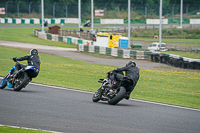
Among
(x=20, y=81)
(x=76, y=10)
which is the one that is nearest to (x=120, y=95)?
(x=20, y=81)

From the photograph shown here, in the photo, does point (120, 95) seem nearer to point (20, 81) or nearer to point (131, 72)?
point (131, 72)

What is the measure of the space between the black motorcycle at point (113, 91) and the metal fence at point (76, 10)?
7069 cm

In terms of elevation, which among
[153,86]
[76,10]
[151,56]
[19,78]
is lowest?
[153,86]

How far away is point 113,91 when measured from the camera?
1035cm

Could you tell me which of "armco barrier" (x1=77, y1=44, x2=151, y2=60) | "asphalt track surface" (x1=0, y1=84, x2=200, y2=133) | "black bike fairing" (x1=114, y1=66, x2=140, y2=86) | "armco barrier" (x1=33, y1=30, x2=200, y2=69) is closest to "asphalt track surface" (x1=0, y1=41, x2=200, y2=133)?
"asphalt track surface" (x1=0, y1=84, x2=200, y2=133)

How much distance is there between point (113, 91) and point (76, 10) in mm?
76980

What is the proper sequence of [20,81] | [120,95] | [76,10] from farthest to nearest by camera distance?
[76,10], [20,81], [120,95]

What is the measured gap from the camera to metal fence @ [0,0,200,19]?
79500mm

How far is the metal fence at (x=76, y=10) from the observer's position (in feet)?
261

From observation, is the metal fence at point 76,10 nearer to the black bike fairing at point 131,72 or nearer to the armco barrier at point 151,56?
the armco barrier at point 151,56

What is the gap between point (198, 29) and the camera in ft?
221

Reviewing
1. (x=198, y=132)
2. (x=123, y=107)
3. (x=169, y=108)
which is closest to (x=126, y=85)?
(x=123, y=107)

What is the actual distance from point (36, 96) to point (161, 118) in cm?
448

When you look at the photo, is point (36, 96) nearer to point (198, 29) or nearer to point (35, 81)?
point (35, 81)
